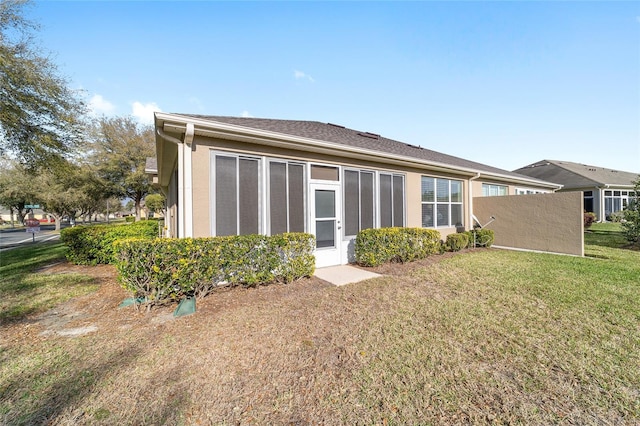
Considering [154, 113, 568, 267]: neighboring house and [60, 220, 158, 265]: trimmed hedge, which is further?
[60, 220, 158, 265]: trimmed hedge

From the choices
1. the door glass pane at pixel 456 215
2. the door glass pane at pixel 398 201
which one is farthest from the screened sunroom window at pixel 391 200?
the door glass pane at pixel 456 215

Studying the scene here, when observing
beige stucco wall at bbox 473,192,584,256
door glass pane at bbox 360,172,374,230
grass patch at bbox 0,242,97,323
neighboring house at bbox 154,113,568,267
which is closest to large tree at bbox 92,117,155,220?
grass patch at bbox 0,242,97,323

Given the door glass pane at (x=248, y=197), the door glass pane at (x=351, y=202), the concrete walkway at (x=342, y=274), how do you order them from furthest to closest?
the door glass pane at (x=351, y=202) → the concrete walkway at (x=342, y=274) → the door glass pane at (x=248, y=197)

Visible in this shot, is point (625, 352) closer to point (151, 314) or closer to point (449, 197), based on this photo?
point (151, 314)

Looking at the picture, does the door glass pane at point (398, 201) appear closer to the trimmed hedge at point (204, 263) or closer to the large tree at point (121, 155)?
the trimmed hedge at point (204, 263)

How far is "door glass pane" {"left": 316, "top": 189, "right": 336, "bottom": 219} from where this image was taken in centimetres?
656

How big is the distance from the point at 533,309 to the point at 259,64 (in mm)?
10931

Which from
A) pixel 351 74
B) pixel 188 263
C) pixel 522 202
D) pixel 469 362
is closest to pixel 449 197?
pixel 522 202

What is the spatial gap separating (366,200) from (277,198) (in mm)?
2861

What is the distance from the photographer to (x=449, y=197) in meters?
10.2

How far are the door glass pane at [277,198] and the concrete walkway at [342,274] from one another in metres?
1.43

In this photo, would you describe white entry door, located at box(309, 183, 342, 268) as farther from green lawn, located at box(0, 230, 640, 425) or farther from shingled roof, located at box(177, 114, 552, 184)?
green lawn, located at box(0, 230, 640, 425)

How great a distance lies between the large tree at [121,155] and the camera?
22.6 m

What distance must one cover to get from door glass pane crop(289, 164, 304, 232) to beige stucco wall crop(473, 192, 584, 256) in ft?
28.1
